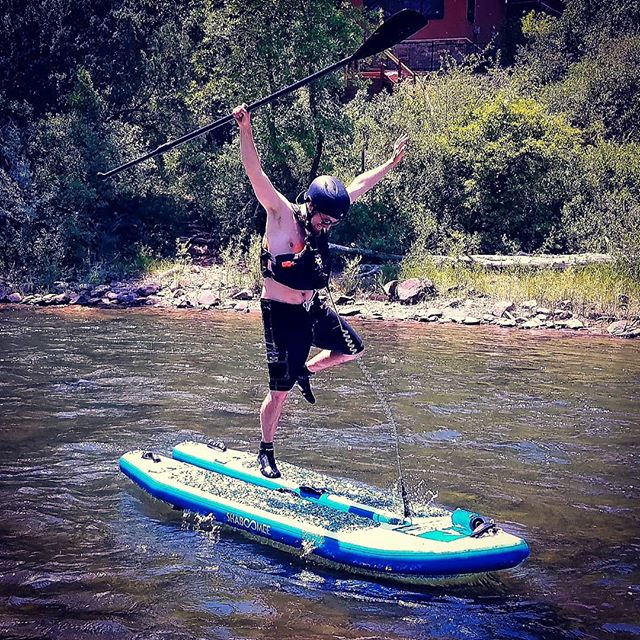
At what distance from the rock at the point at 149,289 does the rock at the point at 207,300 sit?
96 cm

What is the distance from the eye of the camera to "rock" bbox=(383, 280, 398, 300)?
1514cm

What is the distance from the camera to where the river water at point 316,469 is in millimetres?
4480

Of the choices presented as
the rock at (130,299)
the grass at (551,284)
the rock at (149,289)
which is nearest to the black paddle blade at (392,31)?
the grass at (551,284)

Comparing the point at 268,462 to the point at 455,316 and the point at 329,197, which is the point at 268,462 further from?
the point at 455,316

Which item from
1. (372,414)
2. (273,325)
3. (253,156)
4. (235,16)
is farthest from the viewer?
(235,16)

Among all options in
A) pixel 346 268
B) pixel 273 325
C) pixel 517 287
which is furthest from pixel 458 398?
pixel 346 268

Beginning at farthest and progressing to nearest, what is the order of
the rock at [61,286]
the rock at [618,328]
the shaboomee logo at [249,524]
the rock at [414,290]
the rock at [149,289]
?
1. the rock at [61,286]
2. the rock at [149,289]
3. the rock at [414,290]
4. the rock at [618,328]
5. the shaboomee logo at [249,524]

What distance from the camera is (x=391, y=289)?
599 inches

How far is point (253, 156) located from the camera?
522 centimetres

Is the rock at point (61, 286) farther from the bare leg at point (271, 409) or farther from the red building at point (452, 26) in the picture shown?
the red building at point (452, 26)

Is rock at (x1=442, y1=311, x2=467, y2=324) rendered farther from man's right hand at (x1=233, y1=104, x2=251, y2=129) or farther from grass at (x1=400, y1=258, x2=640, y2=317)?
man's right hand at (x1=233, y1=104, x2=251, y2=129)

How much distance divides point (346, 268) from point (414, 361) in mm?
5373

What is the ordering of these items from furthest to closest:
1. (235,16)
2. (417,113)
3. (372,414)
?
(417,113), (235,16), (372,414)

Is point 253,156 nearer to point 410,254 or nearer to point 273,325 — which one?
point 273,325
